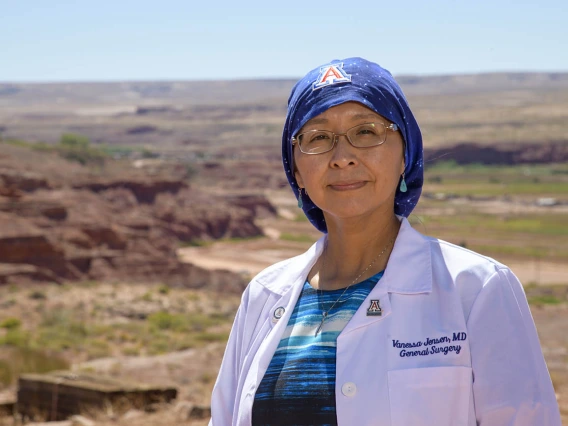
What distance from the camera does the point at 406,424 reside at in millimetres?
1925

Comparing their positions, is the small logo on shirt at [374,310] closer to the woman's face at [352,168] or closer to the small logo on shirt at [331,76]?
the woman's face at [352,168]

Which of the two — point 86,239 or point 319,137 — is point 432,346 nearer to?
point 319,137

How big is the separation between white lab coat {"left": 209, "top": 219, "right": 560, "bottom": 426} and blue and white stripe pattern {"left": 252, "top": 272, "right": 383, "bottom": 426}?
6 centimetres

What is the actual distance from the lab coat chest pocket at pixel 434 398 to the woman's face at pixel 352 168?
530 millimetres

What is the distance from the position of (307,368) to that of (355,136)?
Answer: 633 mm

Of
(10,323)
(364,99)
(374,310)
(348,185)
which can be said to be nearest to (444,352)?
(374,310)

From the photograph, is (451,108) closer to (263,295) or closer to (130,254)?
(130,254)

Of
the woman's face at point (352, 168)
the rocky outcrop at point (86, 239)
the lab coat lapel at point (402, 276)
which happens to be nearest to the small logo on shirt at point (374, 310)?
the lab coat lapel at point (402, 276)

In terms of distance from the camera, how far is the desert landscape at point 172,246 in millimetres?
16203

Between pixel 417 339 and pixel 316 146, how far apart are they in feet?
2.07

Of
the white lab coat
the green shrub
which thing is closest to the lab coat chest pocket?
the white lab coat

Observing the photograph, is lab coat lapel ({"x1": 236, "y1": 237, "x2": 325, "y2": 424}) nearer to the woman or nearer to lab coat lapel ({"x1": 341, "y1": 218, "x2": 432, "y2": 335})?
the woman

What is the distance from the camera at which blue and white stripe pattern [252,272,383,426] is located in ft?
6.88

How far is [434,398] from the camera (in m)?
1.93
